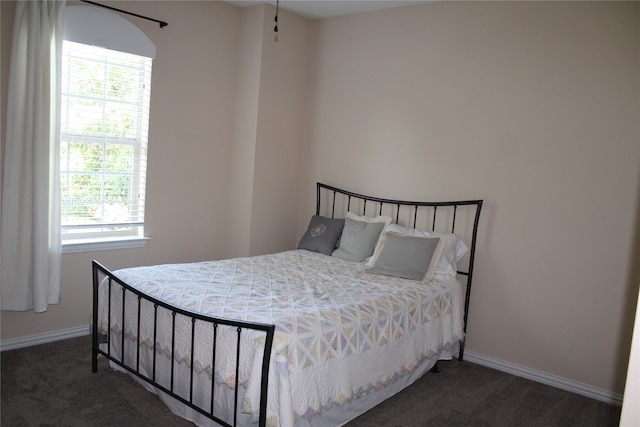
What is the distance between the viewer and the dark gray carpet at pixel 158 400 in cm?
258

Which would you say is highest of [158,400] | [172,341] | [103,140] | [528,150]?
[528,150]

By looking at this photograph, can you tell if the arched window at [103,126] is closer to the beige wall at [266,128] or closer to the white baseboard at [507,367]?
the white baseboard at [507,367]

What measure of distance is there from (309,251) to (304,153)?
1.04 meters

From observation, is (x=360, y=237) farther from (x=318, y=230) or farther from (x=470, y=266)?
(x=470, y=266)

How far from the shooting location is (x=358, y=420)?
8.85 ft

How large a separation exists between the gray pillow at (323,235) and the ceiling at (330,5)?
1721 millimetres

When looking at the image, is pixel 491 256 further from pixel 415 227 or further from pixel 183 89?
pixel 183 89

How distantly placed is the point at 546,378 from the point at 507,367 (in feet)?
0.84

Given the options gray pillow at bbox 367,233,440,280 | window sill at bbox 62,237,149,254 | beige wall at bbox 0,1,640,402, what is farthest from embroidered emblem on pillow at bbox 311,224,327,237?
window sill at bbox 62,237,149,254

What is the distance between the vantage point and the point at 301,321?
2389mm

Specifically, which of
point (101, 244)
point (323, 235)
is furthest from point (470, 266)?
point (101, 244)

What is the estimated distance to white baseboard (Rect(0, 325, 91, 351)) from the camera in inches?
130

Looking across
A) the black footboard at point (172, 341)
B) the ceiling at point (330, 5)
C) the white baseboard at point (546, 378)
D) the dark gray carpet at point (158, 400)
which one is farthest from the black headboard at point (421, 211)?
the black footboard at point (172, 341)

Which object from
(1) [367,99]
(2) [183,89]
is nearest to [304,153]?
(1) [367,99]
